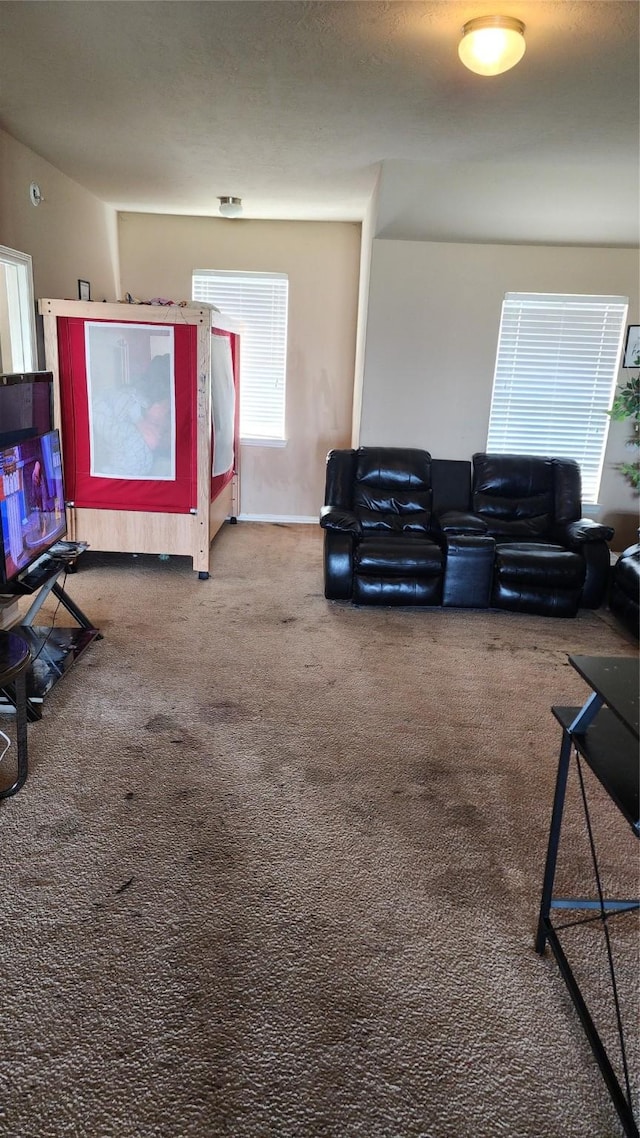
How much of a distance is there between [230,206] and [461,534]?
10.2 feet

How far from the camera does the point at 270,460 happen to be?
642 cm

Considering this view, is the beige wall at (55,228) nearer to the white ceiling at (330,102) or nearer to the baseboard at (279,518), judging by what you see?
the white ceiling at (330,102)

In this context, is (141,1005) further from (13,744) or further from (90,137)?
(90,137)

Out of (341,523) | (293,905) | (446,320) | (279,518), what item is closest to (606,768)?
(293,905)

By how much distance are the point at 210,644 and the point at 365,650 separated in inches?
32.6

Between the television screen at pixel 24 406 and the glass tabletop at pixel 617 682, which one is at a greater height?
the television screen at pixel 24 406

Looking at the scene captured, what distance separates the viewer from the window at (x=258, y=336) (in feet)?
19.9

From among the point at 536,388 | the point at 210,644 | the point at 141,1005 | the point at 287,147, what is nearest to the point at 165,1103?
the point at 141,1005

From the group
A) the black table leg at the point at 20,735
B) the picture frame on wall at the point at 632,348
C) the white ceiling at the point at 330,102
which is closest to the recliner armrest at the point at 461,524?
the picture frame on wall at the point at 632,348

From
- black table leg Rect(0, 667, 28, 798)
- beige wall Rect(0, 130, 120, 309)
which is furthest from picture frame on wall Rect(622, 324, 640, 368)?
black table leg Rect(0, 667, 28, 798)

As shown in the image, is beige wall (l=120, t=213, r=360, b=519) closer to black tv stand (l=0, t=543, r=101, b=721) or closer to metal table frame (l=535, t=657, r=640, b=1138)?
black tv stand (l=0, t=543, r=101, b=721)

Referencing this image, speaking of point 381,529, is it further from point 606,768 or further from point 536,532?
point 606,768

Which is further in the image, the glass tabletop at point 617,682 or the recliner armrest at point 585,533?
the recliner armrest at point 585,533

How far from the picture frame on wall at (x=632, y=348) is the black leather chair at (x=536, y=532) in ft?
3.71
